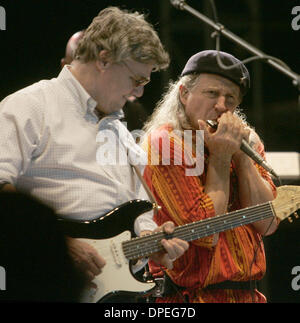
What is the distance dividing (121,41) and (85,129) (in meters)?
0.39

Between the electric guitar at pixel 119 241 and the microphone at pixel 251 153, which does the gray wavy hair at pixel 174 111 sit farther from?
the electric guitar at pixel 119 241

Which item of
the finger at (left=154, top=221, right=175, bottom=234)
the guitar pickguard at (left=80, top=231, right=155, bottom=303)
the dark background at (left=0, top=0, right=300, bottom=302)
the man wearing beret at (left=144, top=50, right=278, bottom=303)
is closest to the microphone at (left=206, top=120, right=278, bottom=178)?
the man wearing beret at (left=144, top=50, right=278, bottom=303)

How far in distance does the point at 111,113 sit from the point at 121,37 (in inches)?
12.5

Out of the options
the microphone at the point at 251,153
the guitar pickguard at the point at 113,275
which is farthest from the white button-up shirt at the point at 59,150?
the microphone at the point at 251,153

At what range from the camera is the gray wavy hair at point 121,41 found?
7.39ft

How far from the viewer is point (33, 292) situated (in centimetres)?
179

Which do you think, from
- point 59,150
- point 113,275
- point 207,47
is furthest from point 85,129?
point 207,47

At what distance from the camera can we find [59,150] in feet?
6.89

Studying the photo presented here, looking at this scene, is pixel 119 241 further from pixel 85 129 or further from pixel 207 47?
pixel 207 47

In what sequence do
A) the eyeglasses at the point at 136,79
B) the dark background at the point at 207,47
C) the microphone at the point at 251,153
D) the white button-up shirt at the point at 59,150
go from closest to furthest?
the white button-up shirt at the point at 59,150, the eyeglasses at the point at 136,79, the microphone at the point at 251,153, the dark background at the point at 207,47

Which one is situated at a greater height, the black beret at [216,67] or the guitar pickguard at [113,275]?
the black beret at [216,67]

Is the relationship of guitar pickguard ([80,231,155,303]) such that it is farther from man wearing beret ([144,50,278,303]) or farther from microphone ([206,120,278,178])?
microphone ([206,120,278,178])

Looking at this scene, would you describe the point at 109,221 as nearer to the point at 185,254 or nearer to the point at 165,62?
the point at 185,254
